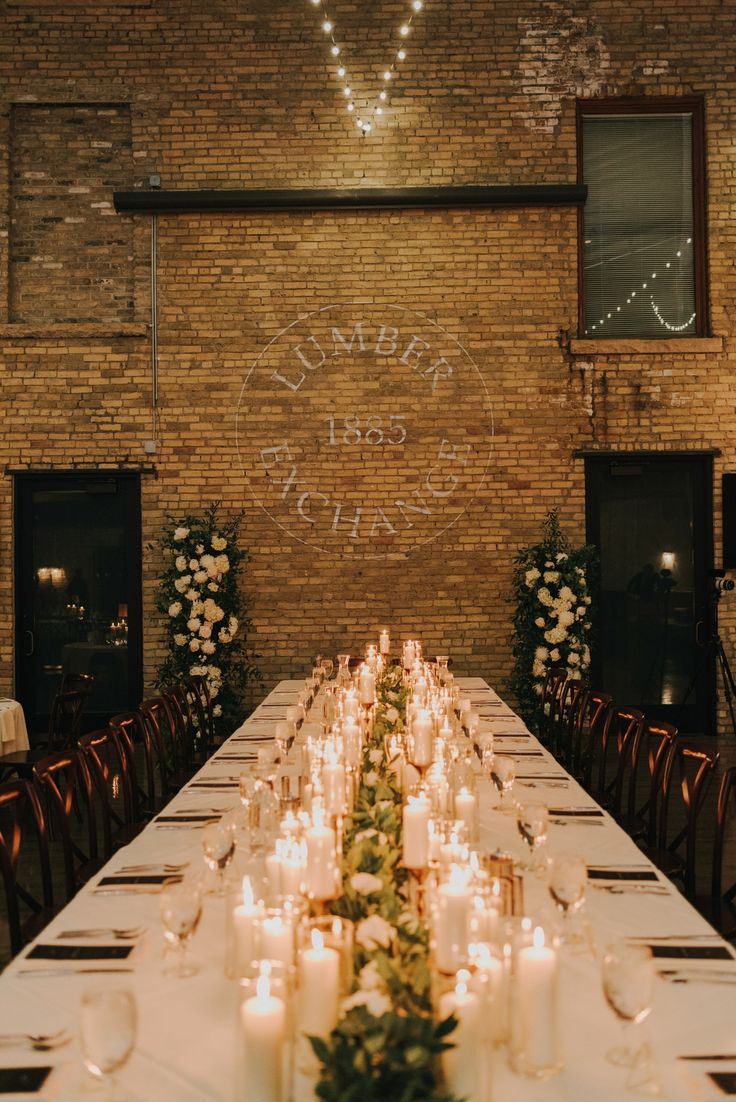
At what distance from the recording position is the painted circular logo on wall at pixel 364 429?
8.97 m

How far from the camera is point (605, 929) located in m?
2.44

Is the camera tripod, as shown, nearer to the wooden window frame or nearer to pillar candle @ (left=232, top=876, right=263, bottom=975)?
the wooden window frame

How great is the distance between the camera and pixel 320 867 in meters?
2.03

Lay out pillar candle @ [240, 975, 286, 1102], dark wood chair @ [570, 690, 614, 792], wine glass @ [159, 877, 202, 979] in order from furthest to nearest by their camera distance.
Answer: dark wood chair @ [570, 690, 614, 792] < wine glass @ [159, 877, 202, 979] < pillar candle @ [240, 975, 286, 1102]

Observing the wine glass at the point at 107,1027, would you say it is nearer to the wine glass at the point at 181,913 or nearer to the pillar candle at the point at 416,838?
the wine glass at the point at 181,913

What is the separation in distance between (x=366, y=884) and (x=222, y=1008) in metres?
0.38

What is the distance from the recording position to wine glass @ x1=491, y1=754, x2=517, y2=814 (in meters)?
3.57

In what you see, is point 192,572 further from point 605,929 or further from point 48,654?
point 605,929

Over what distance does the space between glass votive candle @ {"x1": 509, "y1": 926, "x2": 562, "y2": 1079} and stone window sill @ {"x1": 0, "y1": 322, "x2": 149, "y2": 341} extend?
26.5 feet

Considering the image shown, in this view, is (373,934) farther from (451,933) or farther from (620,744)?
(620,744)

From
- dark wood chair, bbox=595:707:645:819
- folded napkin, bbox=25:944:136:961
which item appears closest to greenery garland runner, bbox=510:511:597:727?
dark wood chair, bbox=595:707:645:819

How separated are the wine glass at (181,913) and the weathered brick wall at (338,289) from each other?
22.3 ft

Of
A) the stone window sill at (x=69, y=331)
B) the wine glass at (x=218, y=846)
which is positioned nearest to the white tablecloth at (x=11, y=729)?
the stone window sill at (x=69, y=331)

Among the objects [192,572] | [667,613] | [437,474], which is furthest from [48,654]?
[667,613]
